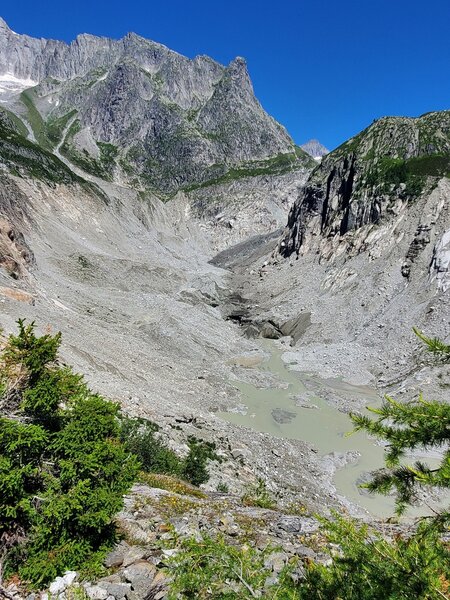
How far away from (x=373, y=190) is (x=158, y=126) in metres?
134

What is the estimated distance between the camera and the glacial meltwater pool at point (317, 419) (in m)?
20.3

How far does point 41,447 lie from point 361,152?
7992 centimetres

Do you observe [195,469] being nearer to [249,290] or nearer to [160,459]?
[160,459]

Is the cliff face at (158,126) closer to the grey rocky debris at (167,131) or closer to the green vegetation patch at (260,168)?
the grey rocky debris at (167,131)

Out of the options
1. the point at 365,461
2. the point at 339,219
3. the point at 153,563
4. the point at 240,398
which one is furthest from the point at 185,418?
the point at 339,219

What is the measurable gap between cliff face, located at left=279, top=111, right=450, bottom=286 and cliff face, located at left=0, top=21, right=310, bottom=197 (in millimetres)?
73221

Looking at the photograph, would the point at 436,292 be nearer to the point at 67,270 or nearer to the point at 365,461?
the point at 365,461

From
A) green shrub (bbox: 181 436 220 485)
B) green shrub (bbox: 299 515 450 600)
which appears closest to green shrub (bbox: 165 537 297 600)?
green shrub (bbox: 299 515 450 600)

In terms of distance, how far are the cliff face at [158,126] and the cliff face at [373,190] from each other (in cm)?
7322

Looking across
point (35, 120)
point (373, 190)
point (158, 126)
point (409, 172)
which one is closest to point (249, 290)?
point (373, 190)

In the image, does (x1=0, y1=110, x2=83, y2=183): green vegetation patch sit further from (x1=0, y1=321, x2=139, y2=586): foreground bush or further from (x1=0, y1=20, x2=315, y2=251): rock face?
(x1=0, y1=321, x2=139, y2=586): foreground bush

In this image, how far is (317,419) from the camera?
2912 centimetres

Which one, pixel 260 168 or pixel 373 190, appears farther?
pixel 260 168

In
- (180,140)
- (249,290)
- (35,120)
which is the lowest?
(249,290)
